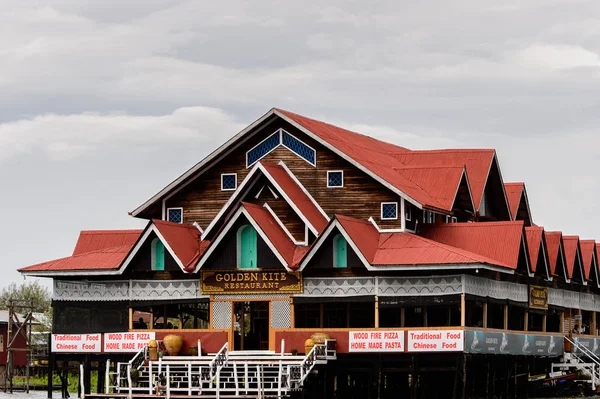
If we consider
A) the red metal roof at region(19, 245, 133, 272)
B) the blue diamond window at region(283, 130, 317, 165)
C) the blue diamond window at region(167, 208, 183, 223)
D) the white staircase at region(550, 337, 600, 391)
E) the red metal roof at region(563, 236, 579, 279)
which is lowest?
the white staircase at region(550, 337, 600, 391)

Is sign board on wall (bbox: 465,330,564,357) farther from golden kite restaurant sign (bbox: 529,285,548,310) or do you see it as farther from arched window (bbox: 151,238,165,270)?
arched window (bbox: 151,238,165,270)

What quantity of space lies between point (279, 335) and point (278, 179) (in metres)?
7.09

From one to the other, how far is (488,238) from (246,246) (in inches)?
408

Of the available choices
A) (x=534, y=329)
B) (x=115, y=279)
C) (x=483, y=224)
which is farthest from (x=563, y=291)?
(x=115, y=279)

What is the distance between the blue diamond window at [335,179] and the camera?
64.2 meters

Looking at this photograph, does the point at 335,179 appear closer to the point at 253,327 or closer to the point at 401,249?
the point at 401,249

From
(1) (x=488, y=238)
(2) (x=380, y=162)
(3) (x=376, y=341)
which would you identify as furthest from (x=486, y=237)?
(3) (x=376, y=341)

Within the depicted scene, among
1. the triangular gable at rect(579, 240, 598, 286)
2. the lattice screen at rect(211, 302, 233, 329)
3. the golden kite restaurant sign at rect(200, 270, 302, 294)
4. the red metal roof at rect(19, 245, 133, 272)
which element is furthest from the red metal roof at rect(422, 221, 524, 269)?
the triangular gable at rect(579, 240, 598, 286)

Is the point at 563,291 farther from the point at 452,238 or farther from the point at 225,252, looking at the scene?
the point at 225,252

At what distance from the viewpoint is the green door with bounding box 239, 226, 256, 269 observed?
2419 inches

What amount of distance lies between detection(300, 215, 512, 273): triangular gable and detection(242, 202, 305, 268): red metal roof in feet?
3.67

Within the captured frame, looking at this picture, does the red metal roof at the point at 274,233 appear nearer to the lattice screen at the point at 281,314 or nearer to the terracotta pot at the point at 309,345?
the lattice screen at the point at 281,314

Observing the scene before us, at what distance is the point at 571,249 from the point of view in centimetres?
7462

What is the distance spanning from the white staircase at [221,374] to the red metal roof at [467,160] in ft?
47.9
